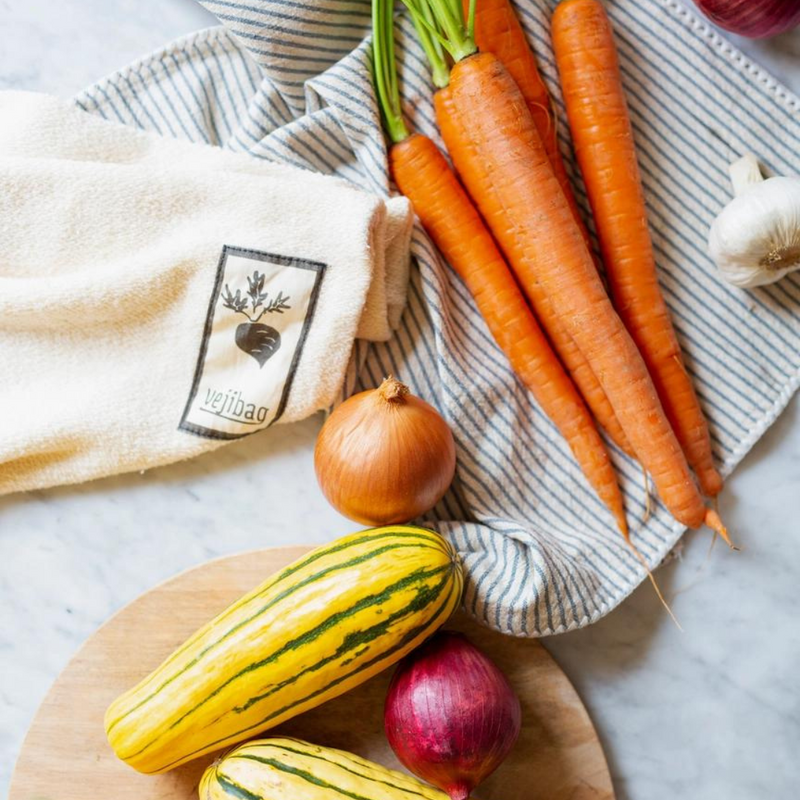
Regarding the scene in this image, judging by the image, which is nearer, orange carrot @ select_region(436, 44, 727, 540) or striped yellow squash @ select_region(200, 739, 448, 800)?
striped yellow squash @ select_region(200, 739, 448, 800)

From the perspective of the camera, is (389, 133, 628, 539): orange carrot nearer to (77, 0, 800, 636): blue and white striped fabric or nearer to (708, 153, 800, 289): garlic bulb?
(77, 0, 800, 636): blue and white striped fabric

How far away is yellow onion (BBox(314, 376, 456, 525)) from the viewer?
912 mm

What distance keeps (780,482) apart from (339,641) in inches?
24.4

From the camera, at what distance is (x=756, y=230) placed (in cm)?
98

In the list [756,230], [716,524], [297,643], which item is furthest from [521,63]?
[297,643]

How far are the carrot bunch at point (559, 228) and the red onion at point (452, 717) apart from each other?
0.27m

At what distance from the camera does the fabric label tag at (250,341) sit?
99cm

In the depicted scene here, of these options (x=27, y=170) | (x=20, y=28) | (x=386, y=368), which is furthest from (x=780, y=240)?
(x=20, y=28)

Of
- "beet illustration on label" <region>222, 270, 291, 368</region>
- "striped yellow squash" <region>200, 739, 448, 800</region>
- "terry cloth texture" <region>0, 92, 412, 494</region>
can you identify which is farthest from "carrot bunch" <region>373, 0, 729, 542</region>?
"striped yellow squash" <region>200, 739, 448, 800</region>

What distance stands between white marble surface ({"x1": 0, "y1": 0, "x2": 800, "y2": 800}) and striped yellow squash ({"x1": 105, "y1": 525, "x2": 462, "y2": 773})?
0.18 meters

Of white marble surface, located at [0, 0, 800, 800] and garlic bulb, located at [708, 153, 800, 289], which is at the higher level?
garlic bulb, located at [708, 153, 800, 289]

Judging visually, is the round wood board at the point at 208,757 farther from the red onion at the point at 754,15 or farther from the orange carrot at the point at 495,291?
the red onion at the point at 754,15

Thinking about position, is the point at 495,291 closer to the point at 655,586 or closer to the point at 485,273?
the point at 485,273

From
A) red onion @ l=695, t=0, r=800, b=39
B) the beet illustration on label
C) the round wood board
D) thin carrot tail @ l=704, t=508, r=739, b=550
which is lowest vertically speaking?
the round wood board
